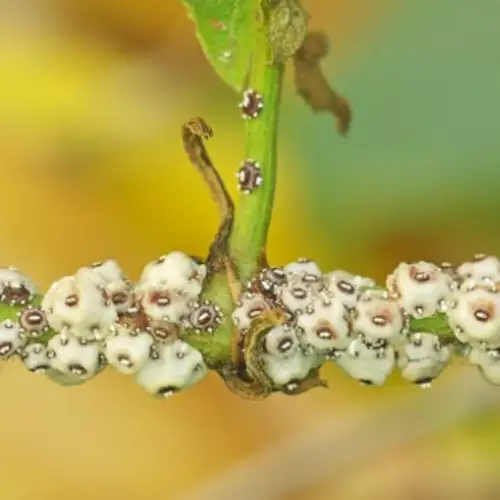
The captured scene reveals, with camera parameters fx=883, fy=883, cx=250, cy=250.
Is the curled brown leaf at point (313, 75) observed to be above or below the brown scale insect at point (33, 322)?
above

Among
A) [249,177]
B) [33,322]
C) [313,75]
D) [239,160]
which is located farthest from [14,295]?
[239,160]

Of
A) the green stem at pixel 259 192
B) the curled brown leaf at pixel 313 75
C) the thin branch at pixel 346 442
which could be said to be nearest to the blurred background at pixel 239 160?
the thin branch at pixel 346 442

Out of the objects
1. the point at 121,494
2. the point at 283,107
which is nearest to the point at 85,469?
the point at 121,494

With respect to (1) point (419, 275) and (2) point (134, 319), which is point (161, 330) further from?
(1) point (419, 275)

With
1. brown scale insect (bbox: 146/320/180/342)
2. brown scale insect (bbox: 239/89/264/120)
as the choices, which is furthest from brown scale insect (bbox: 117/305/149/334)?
brown scale insect (bbox: 239/89/264/120)

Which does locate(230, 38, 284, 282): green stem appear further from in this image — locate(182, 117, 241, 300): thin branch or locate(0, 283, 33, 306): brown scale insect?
locate(0, 283, 33, 306): brown scale insect

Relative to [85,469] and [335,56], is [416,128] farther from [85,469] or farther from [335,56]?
[85,469]

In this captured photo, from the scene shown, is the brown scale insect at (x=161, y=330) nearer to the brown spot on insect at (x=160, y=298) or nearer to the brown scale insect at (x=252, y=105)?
the brown spot on insect at (x=160, y=298)
